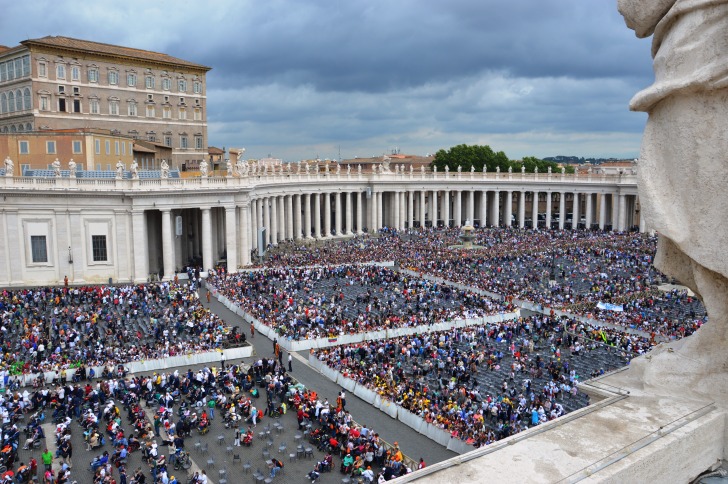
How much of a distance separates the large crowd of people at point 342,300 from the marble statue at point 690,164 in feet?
85.3

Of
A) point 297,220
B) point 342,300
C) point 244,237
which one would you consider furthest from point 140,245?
point 297,220

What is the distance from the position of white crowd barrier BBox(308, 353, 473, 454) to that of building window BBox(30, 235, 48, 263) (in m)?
31.3

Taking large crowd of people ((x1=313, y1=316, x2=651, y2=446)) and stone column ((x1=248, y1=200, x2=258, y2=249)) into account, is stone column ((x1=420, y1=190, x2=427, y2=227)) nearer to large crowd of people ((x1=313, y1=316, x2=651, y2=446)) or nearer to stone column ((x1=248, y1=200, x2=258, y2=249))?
stone column ((x1=248, y1=200, x2=258, y2=249))

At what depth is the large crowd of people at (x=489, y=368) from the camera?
957 inches

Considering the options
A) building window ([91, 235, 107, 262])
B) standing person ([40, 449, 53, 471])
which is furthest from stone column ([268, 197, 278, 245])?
standing person ([40, 449, 53, 471])

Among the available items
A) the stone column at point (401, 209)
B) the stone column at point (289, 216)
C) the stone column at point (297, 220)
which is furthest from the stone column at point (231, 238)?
the stone column at point (401, 209)

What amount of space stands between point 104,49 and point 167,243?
1564 inches

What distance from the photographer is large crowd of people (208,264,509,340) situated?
38.0 m

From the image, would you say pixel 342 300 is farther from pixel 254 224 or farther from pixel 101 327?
pixel 254 224

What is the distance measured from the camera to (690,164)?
10141mm

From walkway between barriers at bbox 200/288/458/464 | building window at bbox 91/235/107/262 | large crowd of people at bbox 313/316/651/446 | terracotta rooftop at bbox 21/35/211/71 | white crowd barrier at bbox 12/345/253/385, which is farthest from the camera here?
terracotta rooftop at bbox 21/35/211/71

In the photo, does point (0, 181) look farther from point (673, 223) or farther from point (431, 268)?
point (673, 223)

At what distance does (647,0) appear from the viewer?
422 inches

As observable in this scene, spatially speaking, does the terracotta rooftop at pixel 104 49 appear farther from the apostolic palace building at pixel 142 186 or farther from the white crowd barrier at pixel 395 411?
the white crowd barrier at pixel 395 411
